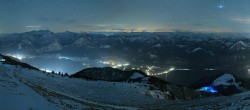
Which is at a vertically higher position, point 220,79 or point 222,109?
point 222,109

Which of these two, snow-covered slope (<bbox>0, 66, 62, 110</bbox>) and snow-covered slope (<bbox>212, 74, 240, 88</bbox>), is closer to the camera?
snow-covered slope (<bbox>0, 66, 62, 110</bbox>)

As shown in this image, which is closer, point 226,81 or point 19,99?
point 19,99

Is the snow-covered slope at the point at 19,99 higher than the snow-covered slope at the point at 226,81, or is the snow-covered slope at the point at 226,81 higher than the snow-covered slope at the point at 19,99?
the snow-covered slope at the point at 19,99

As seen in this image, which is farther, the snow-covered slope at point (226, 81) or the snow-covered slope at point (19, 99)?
the snow-covered slope at point (226, 81)

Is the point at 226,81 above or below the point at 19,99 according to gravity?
below

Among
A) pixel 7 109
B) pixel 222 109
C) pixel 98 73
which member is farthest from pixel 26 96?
pixel 98 73

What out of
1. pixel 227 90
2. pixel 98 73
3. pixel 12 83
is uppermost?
pixel 12 83

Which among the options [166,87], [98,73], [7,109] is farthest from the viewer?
[98,73]

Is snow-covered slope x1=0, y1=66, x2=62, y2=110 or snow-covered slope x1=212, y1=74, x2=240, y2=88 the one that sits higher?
snow-covered slope x1=0, y1=66, x2=62, y2=110

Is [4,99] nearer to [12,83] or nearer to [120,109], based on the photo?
[12,83]

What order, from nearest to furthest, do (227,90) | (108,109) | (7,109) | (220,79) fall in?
(7,109) < (108,109) < (227,90) < (220,79)

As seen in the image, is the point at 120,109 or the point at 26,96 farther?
the point at 120,109
